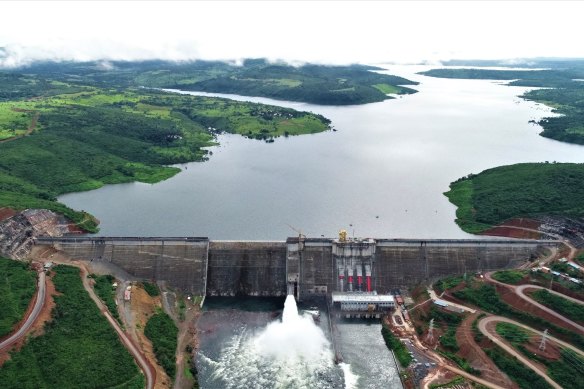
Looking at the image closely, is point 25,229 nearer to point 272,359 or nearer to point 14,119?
point 272,359

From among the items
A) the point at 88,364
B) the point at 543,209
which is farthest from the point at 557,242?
the point at 88,364

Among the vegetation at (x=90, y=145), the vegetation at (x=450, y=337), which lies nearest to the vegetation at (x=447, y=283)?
the vegetation at (x=450, y=337)

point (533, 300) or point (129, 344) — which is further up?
point (533, 300)

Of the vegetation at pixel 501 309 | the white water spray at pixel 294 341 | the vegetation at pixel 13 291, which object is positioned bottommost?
the white water spray at pixel 294 341

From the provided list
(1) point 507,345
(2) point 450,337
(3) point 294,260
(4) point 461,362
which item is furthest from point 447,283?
(3) point 294,260

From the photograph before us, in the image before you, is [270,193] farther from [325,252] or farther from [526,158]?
[526,158]

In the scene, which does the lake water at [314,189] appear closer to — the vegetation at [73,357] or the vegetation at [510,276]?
the vegetation at [510,276]
